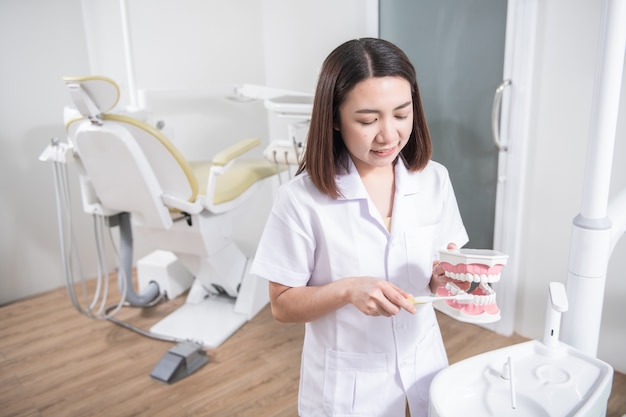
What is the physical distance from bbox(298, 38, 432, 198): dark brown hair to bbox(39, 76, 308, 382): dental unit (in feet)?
3.82

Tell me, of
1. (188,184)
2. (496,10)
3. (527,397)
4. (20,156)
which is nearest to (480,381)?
(527,397)

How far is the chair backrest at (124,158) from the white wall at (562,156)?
1.32 meters

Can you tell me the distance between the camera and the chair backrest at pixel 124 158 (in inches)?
71.5

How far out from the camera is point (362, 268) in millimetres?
903

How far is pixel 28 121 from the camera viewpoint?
2.70 meters

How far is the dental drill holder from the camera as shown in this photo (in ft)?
6.48

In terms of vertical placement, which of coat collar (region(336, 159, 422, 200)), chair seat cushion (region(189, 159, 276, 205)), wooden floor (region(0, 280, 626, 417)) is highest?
coat collar (region(336, 159, 422, 200))

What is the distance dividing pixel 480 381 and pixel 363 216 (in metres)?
0.33

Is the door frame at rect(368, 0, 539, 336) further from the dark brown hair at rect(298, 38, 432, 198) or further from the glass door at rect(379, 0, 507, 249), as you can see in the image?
the dark brown hair at rect(298, 38, 432, 198)

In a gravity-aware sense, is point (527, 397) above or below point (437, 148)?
below

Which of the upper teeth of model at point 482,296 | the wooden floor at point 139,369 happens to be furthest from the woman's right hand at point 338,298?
the wooden floor at point 139,369

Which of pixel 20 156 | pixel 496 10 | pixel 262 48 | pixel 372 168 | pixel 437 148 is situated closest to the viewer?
pixel 372 168

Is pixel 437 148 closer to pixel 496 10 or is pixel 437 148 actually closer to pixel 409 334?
pixel 496 10

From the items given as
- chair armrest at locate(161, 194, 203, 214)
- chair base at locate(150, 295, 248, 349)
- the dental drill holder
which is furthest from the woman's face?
chair base at locate(150, 295, 248, 349)
